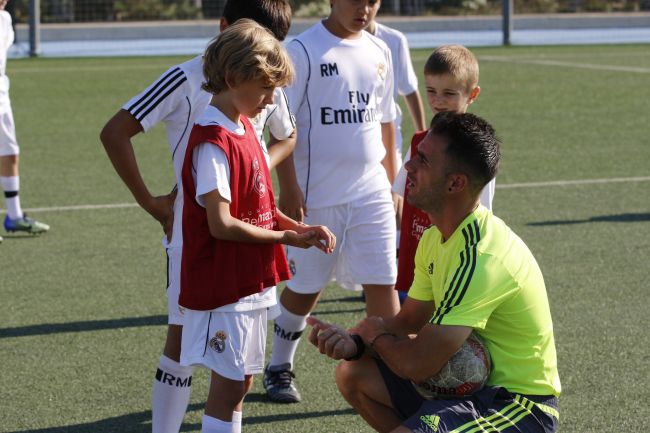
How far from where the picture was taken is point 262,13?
4.51 metres

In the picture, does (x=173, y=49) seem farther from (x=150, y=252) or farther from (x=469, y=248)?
(x=469, y=248)

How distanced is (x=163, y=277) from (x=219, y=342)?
3592mm

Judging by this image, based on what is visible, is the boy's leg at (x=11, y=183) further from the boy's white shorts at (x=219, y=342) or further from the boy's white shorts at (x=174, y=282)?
the boy's white shorts at (x=219, y=342)

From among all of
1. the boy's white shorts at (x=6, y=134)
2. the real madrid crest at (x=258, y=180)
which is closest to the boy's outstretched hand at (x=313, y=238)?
the real madrid crest at (x=258, y=180)

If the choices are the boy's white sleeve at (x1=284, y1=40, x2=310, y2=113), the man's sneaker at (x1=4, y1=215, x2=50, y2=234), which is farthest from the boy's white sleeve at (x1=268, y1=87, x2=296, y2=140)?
the man's sneaker at (x1=4, y1=215, x2=50, y2=234)

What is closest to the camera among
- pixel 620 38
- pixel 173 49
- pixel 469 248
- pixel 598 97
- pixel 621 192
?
pixel 469 248

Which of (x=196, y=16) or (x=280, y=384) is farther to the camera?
(x=196, y=16)

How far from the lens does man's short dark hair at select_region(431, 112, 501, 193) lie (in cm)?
370

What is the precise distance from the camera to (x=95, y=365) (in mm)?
5785

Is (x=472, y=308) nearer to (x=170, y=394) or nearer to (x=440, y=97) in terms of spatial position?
(x=170, y=394)

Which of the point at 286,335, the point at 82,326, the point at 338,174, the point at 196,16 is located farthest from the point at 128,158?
the point at 196,16

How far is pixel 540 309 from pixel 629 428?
136cm

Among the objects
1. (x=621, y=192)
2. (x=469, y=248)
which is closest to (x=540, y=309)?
(x=469, y=248)

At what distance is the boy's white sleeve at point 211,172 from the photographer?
12.5ft
